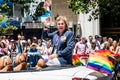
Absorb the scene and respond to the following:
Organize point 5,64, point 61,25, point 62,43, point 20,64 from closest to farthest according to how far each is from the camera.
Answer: point 5,64 < point 20,64 < point 61,25 < point 62,43

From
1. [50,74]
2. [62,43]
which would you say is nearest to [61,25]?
[62,43]

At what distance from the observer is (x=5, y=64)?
7441 mm

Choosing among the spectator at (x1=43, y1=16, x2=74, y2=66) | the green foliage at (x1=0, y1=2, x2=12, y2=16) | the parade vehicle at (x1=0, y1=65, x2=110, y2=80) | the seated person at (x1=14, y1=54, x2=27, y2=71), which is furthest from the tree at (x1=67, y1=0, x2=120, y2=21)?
the parade vehicle at (x1=0, y1=65, x2=110, y2=80)

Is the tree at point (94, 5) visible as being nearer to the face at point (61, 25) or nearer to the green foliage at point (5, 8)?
the green foliage at point (5, 8)

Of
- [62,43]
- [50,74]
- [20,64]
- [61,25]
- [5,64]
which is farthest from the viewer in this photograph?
[62,43]

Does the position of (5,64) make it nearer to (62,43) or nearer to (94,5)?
(62,43)

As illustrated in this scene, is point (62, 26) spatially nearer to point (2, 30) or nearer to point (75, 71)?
point (75, 71)

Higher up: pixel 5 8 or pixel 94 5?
pixel 94 5

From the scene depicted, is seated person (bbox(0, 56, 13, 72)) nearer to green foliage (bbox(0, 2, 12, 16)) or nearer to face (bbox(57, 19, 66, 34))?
face (bbox(57, 19, 66, 34))

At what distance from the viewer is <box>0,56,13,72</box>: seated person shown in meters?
7.36

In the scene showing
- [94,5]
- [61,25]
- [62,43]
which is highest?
[61,25]

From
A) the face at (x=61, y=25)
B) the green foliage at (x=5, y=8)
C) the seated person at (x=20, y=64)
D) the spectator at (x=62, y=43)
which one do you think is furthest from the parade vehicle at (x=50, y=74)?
the green foliage at (x=5, y=8)

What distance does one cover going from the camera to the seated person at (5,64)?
24.2 feet

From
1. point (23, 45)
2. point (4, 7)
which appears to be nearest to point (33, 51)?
point (23, 45)
